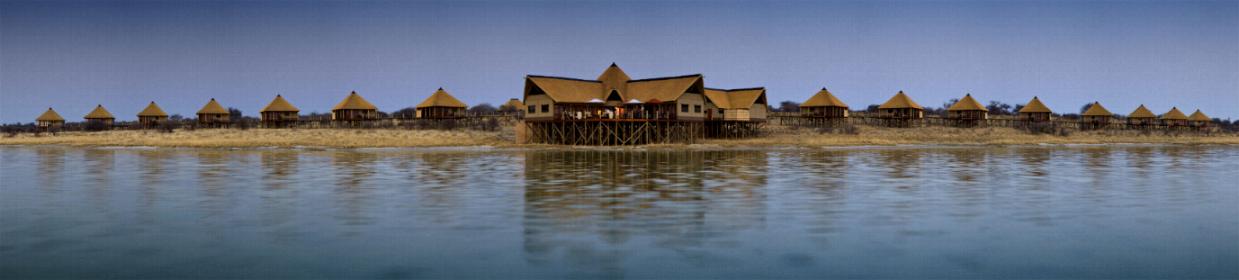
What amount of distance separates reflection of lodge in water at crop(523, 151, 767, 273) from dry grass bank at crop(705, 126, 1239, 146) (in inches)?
1220

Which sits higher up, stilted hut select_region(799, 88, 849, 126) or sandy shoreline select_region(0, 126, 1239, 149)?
stilted hut select_region(799, 88, 849, 126)

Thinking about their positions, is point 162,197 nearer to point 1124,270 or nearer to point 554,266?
point 554,266

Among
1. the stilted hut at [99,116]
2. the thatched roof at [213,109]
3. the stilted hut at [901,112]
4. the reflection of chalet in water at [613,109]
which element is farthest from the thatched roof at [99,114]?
the stilted hut at [901,112]

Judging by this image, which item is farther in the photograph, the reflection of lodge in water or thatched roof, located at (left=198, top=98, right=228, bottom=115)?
thatched roof, located at (left=198, top=98, right=228, bottom=115)

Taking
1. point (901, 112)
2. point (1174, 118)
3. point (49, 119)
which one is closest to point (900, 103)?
point (901, 112)

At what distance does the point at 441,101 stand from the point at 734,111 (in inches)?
1101

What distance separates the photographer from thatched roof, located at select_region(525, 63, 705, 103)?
5725cm

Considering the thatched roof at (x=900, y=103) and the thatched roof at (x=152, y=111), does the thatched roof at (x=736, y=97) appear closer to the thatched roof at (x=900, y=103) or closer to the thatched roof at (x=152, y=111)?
the thatched roof at (x=900, y=103)

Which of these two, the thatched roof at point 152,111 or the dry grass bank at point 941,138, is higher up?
the thatched roof at point 152,111

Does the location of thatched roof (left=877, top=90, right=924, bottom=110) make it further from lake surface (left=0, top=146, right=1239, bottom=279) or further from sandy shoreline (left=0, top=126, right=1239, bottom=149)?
lake surface (left=0, top=146, right=1239, bottom=279)

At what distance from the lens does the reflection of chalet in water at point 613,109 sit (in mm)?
56594

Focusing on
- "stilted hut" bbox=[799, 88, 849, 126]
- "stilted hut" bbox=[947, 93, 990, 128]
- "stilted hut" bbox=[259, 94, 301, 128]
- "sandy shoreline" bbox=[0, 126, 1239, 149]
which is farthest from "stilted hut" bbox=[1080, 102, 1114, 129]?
"stilted hut" bbox=[259, 94, 301, 128]

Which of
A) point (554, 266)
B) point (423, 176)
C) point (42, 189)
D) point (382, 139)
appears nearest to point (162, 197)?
point (42, 189)

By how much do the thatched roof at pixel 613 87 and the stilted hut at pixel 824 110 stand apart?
22.0 metres
